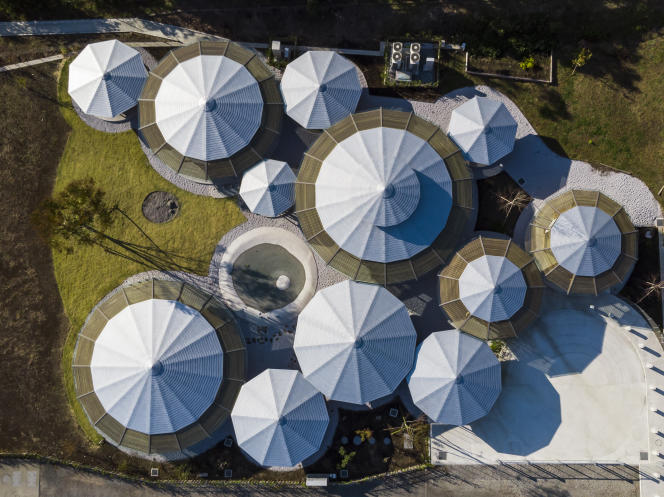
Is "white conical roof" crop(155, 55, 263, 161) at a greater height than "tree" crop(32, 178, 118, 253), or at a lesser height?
greater

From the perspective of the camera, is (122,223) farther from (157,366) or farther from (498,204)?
(498,204)

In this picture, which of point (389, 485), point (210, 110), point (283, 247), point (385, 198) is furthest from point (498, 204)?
point (389, 485)

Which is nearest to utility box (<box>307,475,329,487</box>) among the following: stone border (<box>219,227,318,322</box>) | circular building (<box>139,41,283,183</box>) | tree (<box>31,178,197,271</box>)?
stone border (<box>219,227,318,322</box>)

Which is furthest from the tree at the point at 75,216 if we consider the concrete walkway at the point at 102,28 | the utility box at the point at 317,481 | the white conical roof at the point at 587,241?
the white conical roof at the point at 587,241

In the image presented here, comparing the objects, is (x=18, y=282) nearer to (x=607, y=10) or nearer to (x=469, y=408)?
(x=469, y=408)

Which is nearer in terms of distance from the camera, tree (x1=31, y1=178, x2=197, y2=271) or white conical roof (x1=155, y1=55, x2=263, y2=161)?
white conical roof (x1=155, y1=55, x2=263, y2=161)

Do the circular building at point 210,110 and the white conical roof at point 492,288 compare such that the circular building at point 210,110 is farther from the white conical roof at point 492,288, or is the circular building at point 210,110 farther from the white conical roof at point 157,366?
the white conical roof at point 492,288

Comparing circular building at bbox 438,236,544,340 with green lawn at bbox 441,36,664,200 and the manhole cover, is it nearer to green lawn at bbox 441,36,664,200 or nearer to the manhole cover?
green lawn at bbox 441,36,664,200
